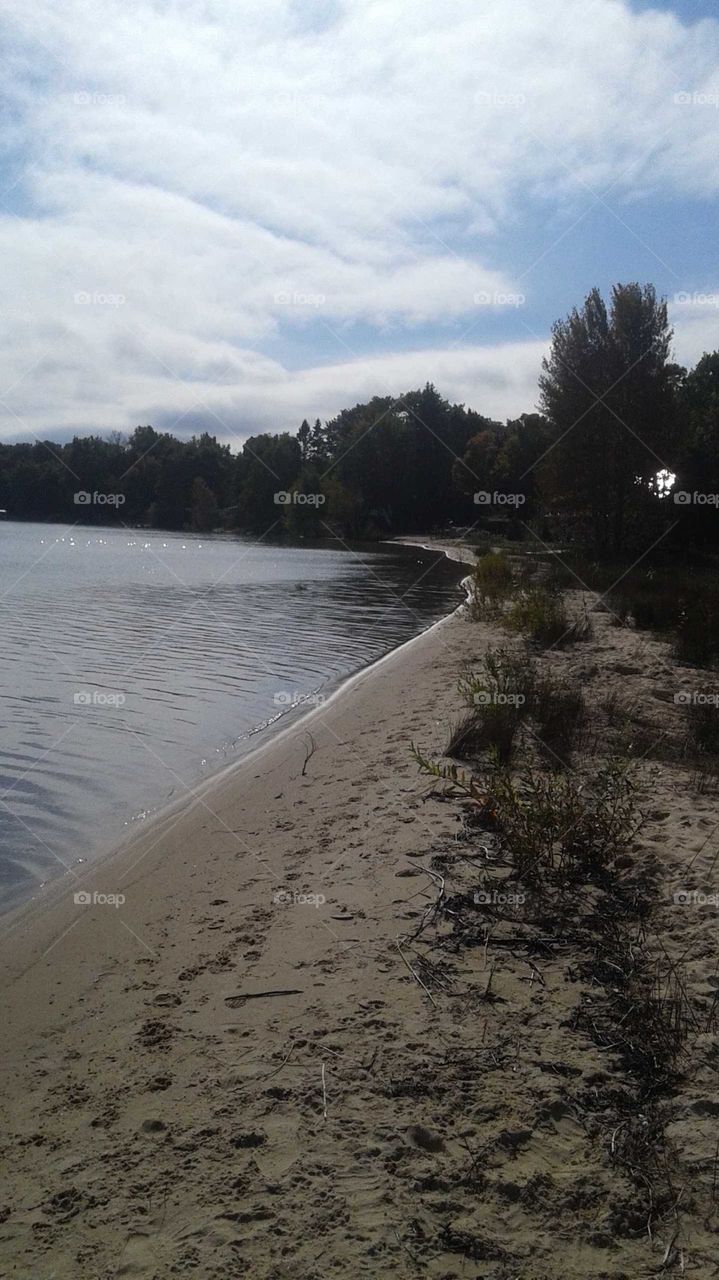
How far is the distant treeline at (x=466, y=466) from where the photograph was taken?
95.2ft

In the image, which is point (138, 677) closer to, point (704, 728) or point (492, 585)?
point (704, 728)

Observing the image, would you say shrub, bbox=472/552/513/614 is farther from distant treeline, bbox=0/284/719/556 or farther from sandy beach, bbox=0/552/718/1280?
sandy beach, bbox=0/552/718/1280

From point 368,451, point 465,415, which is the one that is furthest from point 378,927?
point 465,415

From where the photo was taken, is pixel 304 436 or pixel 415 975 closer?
pixel 415 975

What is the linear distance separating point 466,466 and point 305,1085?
2487 inches

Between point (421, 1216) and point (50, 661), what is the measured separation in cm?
1188

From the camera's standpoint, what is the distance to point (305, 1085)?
3.17 m

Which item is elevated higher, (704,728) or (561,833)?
(704,728)

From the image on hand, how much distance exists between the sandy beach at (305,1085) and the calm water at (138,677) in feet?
4.06

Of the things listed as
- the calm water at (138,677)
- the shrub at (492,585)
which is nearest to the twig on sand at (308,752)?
the calm water at (138,677)

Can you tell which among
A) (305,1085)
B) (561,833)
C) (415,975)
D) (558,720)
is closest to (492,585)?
(558,720)

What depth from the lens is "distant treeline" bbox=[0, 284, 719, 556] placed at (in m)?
29.0

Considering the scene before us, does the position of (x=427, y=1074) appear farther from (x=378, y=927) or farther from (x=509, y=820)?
(x=509, y=820)

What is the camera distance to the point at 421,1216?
8.42 feet
